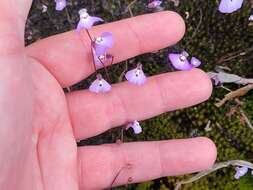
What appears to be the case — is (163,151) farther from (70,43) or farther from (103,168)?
(70,43)

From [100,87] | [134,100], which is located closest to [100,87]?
[100,87]

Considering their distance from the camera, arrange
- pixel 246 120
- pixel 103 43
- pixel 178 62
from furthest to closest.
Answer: pixel 246 120, pixel 178 62, pixel 103 43

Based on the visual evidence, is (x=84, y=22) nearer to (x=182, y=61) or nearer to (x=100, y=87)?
(x=100, y=87)

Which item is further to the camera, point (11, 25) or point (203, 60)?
point (203, 60)

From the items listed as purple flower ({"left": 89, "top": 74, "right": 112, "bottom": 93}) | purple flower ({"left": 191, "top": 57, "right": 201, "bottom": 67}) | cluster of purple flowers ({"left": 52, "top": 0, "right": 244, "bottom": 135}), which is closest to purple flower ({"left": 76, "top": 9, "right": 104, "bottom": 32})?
cluster of purple flowers ({"left": 52, "top": 0, "right": 244, "bottom": 135})

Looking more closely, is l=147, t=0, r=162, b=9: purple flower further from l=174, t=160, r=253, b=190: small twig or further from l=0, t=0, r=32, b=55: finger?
l=0, t=0, r=32, b=55: finger

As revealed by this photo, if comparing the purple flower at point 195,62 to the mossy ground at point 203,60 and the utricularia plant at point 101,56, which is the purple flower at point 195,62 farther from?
the utricularia plant at point 101,56
